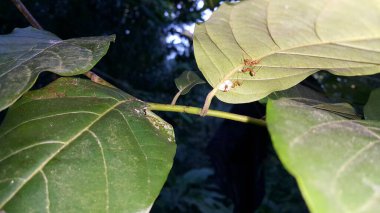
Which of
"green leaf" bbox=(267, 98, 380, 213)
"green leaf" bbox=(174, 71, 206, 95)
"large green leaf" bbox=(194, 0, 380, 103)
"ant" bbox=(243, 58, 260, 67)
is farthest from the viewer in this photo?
"green leaf" bbox=(174, 71, 206, 95)

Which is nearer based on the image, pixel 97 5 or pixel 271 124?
pixel 271 124

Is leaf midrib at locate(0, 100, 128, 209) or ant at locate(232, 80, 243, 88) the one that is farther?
ant at locate(232, 80, 243, 88)

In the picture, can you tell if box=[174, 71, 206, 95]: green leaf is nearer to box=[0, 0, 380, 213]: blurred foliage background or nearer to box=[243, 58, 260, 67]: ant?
box=[243, 58, 260, 67]: ant

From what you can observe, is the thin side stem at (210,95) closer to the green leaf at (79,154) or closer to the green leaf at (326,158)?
the green leaf at (79,154)

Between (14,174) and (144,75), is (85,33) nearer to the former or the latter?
(144,75)

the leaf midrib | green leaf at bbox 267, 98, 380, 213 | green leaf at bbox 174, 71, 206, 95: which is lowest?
green leaf at bbox 174, 71, 206, 95

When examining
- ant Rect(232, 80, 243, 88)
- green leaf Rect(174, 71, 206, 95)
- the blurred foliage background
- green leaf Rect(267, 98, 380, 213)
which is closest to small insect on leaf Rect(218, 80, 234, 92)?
ant Rect(232, 80, 243, 88)

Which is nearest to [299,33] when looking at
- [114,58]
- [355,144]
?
[355,144]
